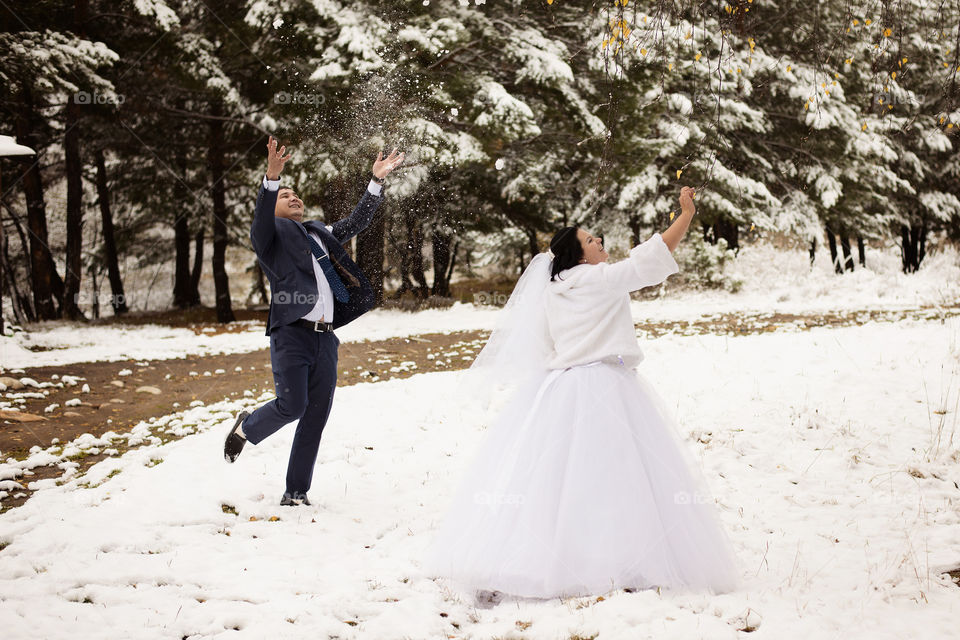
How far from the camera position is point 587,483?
333cm

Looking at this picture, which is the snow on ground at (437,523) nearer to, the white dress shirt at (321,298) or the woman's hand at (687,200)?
the white dress shirt at (321,298)

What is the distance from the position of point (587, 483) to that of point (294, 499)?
246 cm

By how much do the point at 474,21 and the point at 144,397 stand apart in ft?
36.2

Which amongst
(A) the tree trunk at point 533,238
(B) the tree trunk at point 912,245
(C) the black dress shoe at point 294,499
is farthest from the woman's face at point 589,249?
(B) the tree trunk at point 912,245

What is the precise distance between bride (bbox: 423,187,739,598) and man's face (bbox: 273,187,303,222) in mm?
1928

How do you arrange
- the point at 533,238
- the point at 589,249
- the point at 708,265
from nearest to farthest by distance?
the point at 589,249, the point at 708,265, the point at 533,238

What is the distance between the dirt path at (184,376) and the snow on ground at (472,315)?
0.85 meters

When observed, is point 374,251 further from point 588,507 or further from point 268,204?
point 588,507

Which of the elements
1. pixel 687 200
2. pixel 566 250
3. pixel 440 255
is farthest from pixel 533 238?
pixel 687 200

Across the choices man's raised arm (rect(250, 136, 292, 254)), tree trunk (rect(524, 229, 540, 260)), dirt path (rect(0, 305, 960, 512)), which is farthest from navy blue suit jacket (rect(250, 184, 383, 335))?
tree trunk (rect(524, 229, 540, 260))

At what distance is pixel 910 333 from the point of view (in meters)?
8.80

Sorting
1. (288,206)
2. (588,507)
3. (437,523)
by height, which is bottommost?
(437,523)

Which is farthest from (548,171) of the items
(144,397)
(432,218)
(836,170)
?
(144,397)

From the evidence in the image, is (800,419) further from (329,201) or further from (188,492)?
(329,201)
